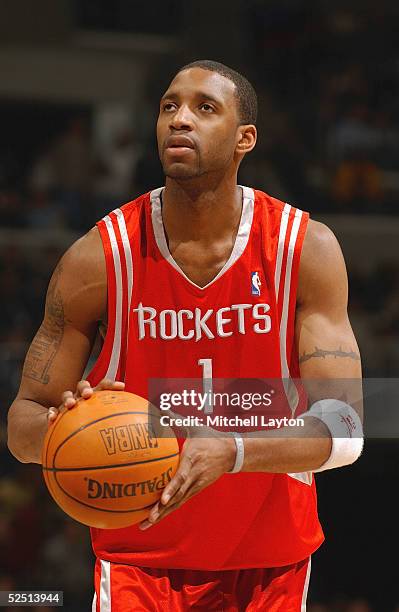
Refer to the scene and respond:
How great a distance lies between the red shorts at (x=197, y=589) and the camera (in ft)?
11.1

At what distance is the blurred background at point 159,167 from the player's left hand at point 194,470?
17.9 ft

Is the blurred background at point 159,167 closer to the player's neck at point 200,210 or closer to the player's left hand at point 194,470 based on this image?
the player's neck at point 200,210

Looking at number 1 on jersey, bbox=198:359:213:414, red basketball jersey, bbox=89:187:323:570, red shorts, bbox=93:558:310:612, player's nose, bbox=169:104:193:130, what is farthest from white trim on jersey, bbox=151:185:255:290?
red shorts, bbox=93:558:310:612

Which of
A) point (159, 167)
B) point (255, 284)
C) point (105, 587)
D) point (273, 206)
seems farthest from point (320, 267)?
point (159, 167)

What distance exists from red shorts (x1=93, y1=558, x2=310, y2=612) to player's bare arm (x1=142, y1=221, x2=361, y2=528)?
0.57 metres

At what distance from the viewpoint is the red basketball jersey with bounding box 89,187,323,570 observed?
3432mm

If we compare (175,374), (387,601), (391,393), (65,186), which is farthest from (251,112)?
(65,186)

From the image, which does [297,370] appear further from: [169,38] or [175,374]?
[169,38]

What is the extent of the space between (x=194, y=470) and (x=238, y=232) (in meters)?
1.03

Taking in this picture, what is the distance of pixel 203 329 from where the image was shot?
345cm

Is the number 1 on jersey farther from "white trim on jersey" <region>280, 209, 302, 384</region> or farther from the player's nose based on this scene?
the player's nose

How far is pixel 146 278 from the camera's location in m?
3.49

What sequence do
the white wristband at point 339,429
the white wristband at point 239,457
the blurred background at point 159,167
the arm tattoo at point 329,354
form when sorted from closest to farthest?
the white wristband at point 239,457
the white wristband at point 339,429
the arm tattoo at point 329,354
the blurred background at point 159,167

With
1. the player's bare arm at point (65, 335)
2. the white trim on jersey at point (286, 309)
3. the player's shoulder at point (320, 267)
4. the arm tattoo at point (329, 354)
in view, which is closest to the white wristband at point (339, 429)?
the arm tattoo at point (329, 354)
